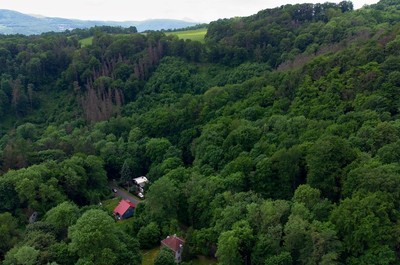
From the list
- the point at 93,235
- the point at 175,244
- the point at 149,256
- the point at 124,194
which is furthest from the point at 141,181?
the point at 93,235

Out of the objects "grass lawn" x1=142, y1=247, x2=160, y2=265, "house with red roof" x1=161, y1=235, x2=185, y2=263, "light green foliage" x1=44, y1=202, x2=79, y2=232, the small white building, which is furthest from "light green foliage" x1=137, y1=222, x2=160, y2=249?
the small white building

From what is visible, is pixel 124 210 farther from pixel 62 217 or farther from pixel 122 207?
pixel 62 217

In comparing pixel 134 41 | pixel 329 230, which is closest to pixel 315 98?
pixel 329 230

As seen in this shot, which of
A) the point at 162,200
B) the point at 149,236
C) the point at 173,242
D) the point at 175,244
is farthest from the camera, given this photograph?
the point at 162,200

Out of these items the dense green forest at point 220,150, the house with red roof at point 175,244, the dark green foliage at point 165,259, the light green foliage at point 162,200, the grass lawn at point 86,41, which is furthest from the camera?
the grass lawn at point 86,41

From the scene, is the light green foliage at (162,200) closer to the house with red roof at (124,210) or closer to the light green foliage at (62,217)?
the house with red roof at (124,210)

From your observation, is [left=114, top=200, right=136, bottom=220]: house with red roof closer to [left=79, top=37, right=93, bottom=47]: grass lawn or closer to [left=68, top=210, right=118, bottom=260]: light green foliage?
[left=68, top=210, right=118, bottom=260]: light green foliage

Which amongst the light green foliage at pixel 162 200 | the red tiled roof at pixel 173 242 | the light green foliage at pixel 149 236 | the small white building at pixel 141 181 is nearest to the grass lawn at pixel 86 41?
the small white building at pixel 141 181
